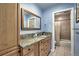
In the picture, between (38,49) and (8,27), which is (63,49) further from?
(8,27)

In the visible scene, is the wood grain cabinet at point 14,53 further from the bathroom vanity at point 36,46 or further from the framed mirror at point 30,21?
the framed mirror at point 30,21

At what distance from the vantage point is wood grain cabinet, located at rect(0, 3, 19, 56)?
0.86 metres

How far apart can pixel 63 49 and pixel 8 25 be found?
36.8 inches

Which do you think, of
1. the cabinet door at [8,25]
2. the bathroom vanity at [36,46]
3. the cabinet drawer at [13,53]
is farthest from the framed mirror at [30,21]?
the cabinet drawer at [13,53]

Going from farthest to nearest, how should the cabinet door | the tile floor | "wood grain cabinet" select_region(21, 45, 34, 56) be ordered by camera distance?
the tile floor → "wood grain cabinet" select_region(21, 45, 34, 56) → the cabinet door

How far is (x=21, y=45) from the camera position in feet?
3.51

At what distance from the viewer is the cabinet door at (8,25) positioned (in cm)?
86

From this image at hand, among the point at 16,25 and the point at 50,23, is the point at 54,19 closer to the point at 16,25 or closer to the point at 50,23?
the point at 50,23

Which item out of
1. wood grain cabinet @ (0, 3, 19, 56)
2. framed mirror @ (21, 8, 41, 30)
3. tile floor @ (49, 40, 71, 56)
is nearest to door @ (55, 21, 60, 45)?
tile floor @ (49, 40, 71, 56)

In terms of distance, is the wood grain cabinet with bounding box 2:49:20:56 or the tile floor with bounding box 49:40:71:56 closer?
the wood grain cabinet with bounding box 2:49:20:56

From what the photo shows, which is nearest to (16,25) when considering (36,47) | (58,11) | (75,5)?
(36,47)

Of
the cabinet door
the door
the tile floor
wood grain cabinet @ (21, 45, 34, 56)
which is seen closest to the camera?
the cabinet door

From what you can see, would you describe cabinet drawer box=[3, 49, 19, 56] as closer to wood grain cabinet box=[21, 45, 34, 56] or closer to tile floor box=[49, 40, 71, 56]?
wood grain cabinet box=[21, 45, 34, 56]

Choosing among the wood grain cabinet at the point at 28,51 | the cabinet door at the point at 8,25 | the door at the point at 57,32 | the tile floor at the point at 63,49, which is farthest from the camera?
the door at the point at 57,32
